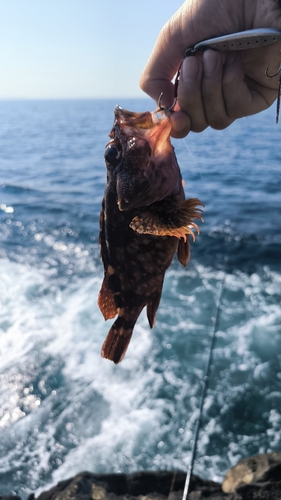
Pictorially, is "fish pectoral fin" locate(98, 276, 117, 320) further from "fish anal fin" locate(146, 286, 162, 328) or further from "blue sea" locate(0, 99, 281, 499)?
"blue sea" locate(0, 99, 281, 499)

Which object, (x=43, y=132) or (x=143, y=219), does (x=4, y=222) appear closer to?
(x=143, y=219)

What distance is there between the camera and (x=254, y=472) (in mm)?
5113

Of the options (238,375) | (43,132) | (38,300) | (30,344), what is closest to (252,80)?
(238,375)

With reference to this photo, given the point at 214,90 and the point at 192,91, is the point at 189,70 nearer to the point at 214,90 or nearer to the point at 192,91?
the point at 192,91

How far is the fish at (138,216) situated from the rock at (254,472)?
343 centimetres

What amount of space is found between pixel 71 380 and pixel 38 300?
3416 mm

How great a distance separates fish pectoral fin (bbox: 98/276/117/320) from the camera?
271cm

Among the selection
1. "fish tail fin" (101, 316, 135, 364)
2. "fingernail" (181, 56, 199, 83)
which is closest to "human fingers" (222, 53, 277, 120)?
"fingernail" (181, 56, 199, 83)

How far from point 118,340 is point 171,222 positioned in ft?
3.02

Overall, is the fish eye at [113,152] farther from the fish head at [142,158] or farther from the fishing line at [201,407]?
the fishing line at [201,407]

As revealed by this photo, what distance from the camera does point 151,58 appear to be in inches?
130

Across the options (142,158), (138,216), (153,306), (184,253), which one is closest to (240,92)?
(142,158)

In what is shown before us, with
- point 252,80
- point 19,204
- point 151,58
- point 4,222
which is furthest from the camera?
point 19,204

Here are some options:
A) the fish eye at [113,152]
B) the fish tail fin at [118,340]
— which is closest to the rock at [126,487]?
the fish tail fin at [118,340]
